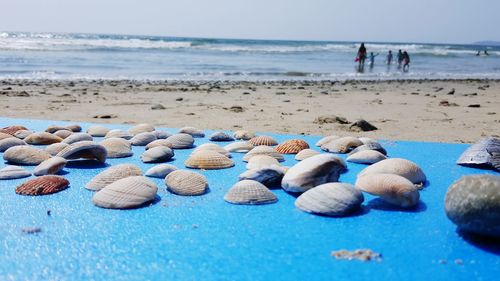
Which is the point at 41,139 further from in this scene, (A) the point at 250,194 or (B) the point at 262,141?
(A) the point at 250,194

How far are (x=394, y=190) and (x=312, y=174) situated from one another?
354 mm

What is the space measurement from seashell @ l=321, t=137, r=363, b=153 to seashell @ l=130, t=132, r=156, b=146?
124 centimetres

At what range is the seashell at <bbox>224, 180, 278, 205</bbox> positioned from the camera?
198 cm

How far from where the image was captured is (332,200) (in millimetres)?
1825

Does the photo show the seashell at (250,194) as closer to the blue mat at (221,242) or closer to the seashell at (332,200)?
the blue mat at (221,242)

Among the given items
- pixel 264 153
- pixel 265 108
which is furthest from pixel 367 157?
pixel 265 108

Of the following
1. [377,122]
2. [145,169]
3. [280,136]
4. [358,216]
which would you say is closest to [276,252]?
[358,216]

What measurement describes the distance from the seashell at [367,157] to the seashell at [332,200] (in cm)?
87

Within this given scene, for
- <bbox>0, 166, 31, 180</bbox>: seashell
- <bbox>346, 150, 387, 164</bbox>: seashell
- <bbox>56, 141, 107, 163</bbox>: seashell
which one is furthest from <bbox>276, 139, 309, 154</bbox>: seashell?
<bbox>0, 166, 31, 180</bbox>: seashell

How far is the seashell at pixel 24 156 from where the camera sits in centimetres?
261

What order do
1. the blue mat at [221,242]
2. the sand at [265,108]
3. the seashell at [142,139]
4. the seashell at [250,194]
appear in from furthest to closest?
1. the sand at [265,108]
2. the seashell at [142,139]
3. the seashell at [250,194]
4. the blue mat at [221,242]

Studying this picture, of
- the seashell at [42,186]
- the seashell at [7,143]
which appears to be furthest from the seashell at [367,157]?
the seashell at [7,143]

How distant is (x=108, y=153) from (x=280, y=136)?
1.50 metres

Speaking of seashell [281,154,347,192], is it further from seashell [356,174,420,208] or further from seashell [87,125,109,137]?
seashell [87,125,109,137]
